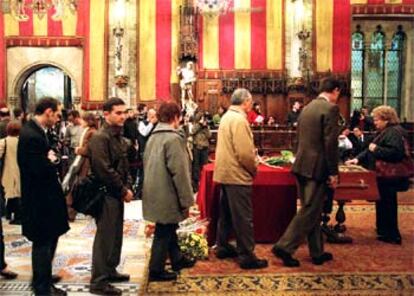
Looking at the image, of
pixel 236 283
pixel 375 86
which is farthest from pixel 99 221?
pixel 375 86

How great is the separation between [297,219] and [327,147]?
672 millimetres

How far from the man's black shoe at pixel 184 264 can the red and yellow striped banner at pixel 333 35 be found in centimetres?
1007

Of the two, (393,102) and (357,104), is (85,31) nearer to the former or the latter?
(357,104)

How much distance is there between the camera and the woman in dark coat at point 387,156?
5.92 metres

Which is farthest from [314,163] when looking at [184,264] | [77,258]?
[77,258]

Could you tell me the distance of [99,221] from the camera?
4.52 meters

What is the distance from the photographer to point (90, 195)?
176 inches

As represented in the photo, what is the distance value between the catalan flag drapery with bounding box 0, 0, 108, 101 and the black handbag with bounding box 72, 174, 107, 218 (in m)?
9.99

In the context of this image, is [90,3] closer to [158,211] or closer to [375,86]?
[375,86]

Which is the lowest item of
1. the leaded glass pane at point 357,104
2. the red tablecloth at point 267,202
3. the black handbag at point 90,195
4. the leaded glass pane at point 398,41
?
the red tablecloth at point 267,202

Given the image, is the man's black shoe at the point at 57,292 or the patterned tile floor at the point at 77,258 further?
the patterned tile floor at the point at 77,258

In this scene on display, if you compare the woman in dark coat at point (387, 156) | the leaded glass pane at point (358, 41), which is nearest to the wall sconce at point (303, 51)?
the leaded glass pane at point (358, 41)

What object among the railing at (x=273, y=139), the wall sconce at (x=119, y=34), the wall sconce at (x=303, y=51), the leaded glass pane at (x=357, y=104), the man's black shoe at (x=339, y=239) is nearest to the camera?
the man's black shoe at (x=339, y=239)

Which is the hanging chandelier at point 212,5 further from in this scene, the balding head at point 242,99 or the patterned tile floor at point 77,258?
the balding head at point 242,99
